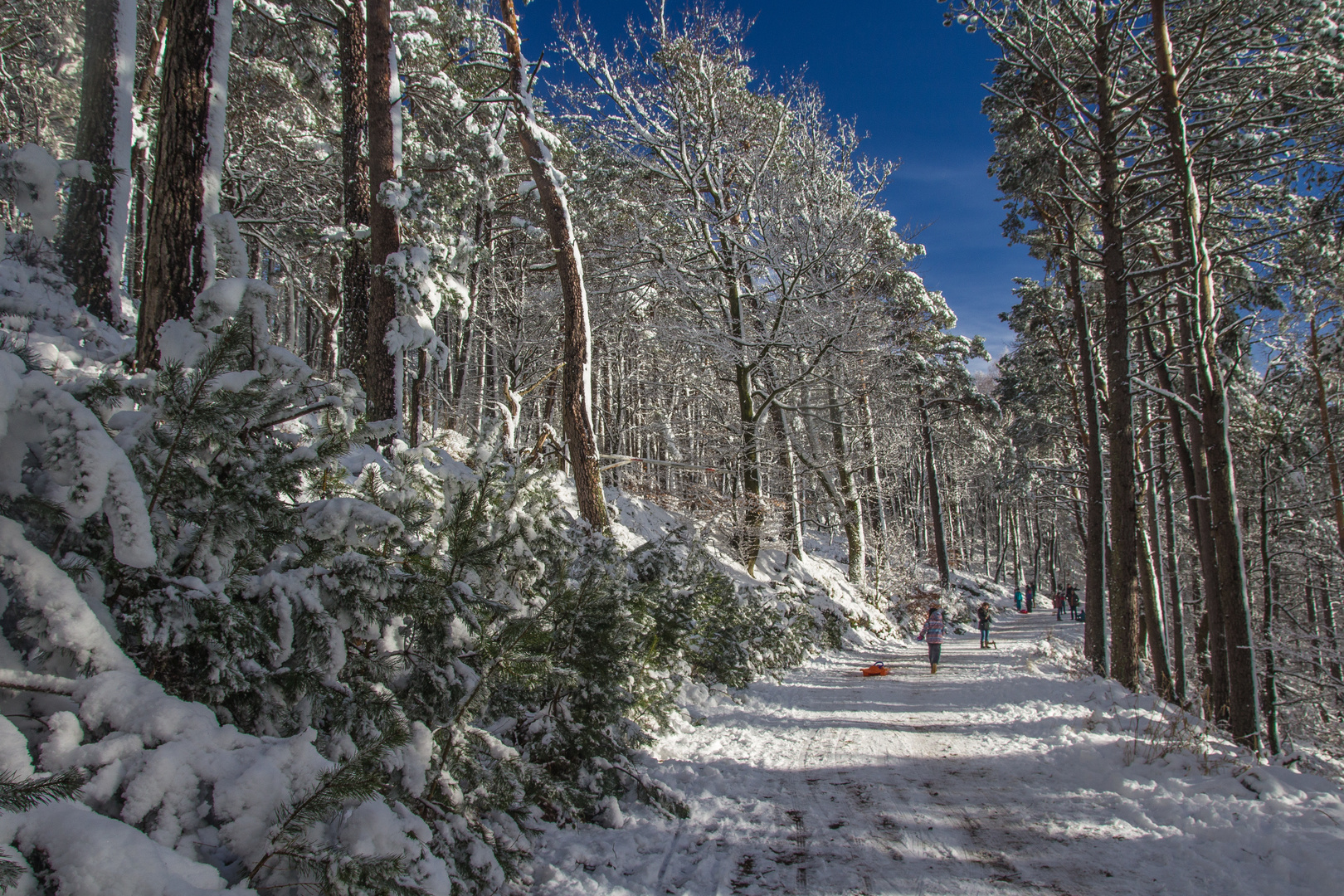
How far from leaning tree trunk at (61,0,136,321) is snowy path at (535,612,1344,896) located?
8.62m

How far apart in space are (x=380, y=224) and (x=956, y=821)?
8.12 m

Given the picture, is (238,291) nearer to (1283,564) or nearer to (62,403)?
(62,403)

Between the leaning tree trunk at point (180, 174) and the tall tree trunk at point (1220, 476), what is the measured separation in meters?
10.1

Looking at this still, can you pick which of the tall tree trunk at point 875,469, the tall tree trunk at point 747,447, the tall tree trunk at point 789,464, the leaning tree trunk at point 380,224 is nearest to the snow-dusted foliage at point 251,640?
the leaning tree trunk at point 380,224

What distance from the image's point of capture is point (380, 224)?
292 inches

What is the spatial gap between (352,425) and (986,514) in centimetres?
5694

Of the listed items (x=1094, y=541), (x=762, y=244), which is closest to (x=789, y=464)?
(x=762, y=244)

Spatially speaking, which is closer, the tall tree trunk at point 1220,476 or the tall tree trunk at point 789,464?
the tall tree trunk at point 1220,476

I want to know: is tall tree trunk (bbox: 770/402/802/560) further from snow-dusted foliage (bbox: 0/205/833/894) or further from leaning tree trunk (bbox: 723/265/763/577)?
snow-dusted foliage (bbox: 0/205/833/894)

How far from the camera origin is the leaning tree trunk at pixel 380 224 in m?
7.36

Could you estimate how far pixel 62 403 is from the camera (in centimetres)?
179

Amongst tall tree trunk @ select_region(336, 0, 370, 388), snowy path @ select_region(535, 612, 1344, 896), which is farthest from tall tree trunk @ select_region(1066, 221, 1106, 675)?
tall tree trunk @ select_region(336, 0, 370, 388)

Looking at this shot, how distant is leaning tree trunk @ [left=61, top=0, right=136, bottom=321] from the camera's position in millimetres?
7527

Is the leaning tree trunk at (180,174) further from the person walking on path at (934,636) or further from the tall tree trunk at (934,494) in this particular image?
the tall tree trunk at (934,494)
